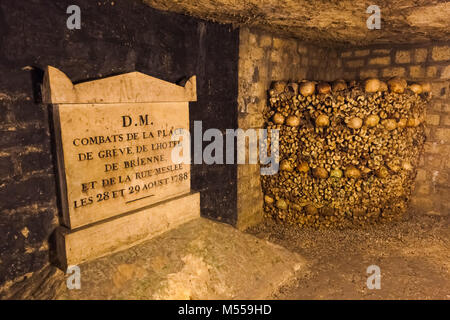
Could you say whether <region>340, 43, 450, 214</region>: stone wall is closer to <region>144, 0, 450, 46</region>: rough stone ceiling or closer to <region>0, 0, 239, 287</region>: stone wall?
<region>144, 0, 450, 46</region>: rough stone ceiling

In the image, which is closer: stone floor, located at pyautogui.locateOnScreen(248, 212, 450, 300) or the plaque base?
the plaque base

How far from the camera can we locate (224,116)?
366 cm

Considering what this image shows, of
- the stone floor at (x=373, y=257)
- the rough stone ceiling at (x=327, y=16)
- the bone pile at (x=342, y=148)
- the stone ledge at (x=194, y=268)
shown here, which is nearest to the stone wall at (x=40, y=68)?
the rough stone ceiling at (x=327, y=16)

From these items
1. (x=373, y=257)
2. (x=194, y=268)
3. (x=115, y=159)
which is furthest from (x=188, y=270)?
(x=373, y=257)

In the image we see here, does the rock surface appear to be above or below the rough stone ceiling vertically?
below

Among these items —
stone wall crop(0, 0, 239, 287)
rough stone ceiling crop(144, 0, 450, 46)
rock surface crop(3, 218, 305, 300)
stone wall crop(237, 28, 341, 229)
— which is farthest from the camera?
stone wall crop(237, 28, 341, 229)

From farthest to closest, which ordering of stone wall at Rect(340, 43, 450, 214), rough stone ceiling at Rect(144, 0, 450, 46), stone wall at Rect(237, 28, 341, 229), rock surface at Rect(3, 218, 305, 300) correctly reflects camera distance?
stone wall at Rect(340, 43, 450, 214) → stone wall at Rect(237, 28, 341, 229) → rough stone ceiling at Rect(144, 0, 450, 46) → rock surface at Rect(3, 218, 305, 300)

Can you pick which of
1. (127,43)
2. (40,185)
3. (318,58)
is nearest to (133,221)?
(40,185)

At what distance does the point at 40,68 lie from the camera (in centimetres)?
209

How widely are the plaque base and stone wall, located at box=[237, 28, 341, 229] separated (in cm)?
120

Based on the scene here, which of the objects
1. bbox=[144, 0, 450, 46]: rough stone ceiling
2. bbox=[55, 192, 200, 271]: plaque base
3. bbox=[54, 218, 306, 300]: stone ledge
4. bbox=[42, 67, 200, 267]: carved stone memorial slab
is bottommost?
bbox=[54, 218, 306, 300]: stone ledge

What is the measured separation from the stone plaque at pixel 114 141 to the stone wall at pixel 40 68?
0.50 ft

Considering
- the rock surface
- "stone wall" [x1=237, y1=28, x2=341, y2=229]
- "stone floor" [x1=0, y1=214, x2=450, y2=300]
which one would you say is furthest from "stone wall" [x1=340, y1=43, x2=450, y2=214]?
the rock surface

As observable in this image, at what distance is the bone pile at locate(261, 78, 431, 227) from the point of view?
3875mm
